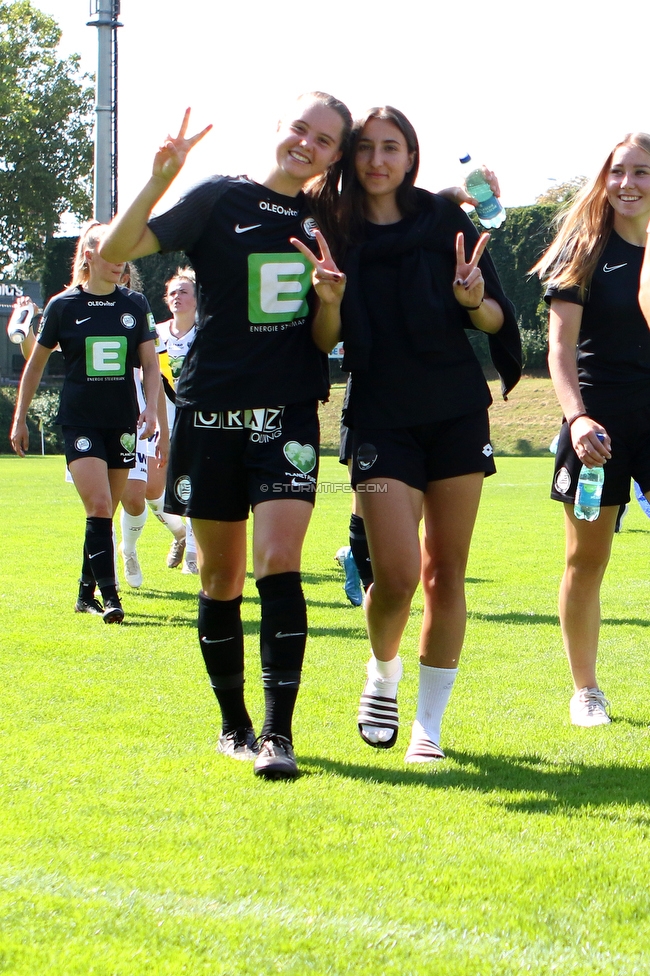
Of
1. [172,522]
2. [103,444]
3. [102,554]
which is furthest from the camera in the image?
[172,522]

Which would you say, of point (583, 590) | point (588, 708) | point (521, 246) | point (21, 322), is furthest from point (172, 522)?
point (521, 246)

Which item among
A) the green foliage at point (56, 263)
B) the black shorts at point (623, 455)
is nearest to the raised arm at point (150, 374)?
the black shorts at point (623, 455)

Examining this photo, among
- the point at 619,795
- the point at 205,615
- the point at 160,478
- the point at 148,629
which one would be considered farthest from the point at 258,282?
the point at 160,478

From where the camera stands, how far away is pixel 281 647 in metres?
4.00

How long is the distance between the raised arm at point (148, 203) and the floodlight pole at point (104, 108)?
58.0 feet

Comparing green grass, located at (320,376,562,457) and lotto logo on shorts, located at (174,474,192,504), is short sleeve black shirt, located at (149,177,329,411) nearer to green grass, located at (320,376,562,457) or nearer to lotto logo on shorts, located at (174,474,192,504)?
lotto logo on shorts, located at (174,474,192,504)

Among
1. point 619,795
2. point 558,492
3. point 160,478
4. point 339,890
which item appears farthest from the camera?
point 160,478

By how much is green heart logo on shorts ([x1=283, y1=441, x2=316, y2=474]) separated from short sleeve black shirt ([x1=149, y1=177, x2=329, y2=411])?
0.50ft

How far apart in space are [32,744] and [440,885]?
76.1 inches

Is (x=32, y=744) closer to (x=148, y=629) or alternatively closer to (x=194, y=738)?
(x=194, y=738)

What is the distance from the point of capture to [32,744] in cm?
431

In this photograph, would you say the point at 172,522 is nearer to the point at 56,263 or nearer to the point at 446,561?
the point at 446,561

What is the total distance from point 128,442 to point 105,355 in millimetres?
559

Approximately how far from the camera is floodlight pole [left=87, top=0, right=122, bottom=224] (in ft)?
69.9
